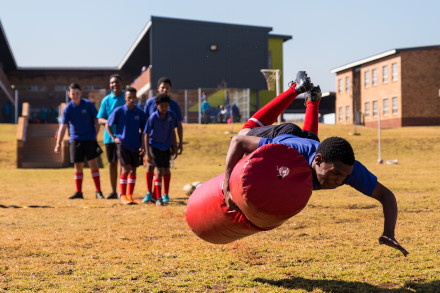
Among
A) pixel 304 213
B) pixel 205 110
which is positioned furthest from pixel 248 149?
pixel 205 110

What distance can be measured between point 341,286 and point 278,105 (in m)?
3.08

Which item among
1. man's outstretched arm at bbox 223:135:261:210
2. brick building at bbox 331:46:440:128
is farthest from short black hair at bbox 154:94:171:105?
brick building at bbox 331:46:440:128

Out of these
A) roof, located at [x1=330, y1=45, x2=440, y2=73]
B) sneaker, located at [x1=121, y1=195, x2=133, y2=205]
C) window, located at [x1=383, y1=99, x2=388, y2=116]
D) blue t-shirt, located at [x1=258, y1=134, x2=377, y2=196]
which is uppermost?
roof, located at [x1=330, y1=45, x2=440, y2=73]

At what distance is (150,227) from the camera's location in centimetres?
749

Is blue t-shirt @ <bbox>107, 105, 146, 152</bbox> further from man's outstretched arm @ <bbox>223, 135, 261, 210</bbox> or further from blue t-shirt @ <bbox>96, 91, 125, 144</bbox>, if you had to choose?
man's outstretched arm @ <bbox>223, 135, 261, 210</bbox>

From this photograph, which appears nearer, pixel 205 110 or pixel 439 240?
pixel 439 240

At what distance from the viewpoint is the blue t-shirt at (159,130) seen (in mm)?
10289

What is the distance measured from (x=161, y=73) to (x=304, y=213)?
37226 mm

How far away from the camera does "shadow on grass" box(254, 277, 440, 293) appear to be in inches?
166

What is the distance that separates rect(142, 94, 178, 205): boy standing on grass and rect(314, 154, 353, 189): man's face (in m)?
6.17

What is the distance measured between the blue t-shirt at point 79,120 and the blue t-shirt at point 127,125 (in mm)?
1102

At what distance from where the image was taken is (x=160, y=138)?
1035 centimetres

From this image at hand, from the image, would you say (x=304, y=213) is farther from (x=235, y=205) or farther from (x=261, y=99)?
(x=261, y=99)

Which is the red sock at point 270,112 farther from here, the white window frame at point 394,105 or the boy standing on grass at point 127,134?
the white window frame at point 394,105
